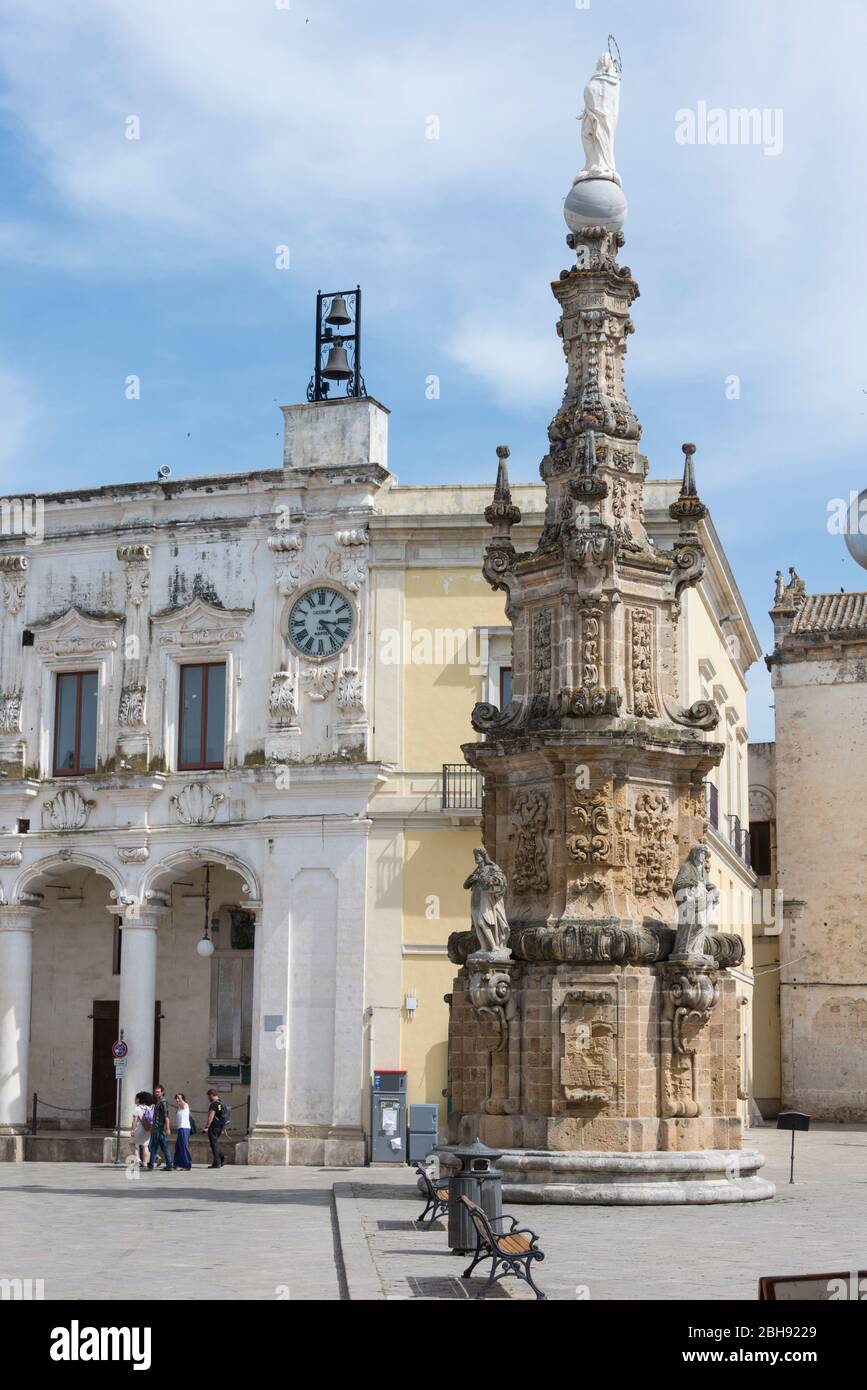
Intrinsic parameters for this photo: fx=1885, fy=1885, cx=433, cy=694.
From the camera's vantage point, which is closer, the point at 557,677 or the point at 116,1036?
the point at 557,677

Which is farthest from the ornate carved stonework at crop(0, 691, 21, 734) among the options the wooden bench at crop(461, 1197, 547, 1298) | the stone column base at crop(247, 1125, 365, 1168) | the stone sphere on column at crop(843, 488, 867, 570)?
the stone sphere on column at crop(843, 488, 867, 570)

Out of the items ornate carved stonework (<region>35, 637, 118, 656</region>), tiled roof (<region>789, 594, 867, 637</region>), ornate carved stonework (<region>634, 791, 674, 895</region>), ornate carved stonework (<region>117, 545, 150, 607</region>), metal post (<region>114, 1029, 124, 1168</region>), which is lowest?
metal post (<region>114, 1029, 124, 1168</region>)

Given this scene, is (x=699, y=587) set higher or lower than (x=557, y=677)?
higher

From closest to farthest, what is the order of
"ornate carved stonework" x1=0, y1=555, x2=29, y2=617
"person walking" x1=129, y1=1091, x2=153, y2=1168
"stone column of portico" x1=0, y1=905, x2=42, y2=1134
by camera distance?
"person walking" x1=129, y1=1091, x2=153, y2=1168 → "stone column of portico" x1=0, y1=905, x2=42, y2=1134 → "ornate carved stonework" x1=0, y1=555, x2=29, y2=617

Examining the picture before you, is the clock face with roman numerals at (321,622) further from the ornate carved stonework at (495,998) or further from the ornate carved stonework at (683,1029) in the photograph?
the ornate carved stonework at (683,1029)

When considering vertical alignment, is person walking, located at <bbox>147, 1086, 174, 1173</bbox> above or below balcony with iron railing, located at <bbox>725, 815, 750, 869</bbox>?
below

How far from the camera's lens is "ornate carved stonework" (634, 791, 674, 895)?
65.1 ft

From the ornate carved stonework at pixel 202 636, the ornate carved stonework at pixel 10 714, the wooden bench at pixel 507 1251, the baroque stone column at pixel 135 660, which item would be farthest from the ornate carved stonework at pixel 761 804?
the wooden bench at pixel 507 1251

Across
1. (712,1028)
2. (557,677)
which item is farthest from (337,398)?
(712,1028)

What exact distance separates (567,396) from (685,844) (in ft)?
17.6

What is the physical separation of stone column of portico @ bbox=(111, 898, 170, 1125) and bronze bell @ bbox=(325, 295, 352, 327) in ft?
36.0

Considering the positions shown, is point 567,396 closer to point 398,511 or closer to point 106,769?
point 398,511

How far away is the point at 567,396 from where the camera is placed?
21.7 metres

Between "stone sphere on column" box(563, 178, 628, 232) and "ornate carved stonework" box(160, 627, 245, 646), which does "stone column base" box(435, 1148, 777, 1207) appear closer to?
"stone sphere on column" box(563, 178, 628, 232)
